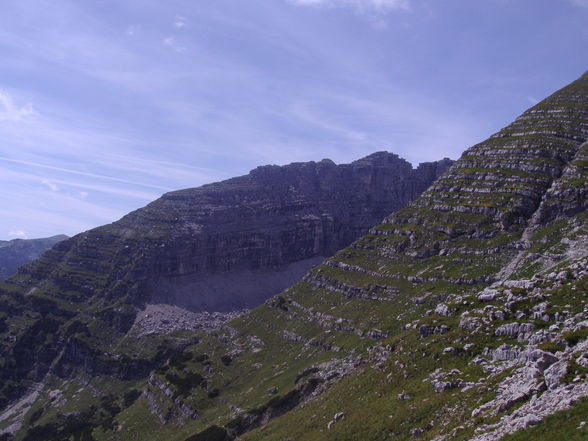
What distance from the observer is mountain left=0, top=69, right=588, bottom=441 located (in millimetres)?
41719

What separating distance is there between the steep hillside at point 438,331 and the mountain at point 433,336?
28 centimetres

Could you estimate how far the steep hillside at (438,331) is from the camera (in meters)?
42.3

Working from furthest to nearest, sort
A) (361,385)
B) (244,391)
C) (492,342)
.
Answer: (244,391) → (361,385) → (492,342)

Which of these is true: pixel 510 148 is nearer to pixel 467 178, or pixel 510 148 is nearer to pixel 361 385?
pixel 467 178

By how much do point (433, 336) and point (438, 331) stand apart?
1.06 metres

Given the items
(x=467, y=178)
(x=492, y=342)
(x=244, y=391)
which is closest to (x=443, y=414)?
(x=492, y=342)

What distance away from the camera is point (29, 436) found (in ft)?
608

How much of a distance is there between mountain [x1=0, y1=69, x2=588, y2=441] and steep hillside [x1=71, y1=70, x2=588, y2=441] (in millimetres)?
279

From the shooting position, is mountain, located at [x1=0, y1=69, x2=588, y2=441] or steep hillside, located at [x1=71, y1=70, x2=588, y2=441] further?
steep hillside, located at [x1=71, y1=70, x2=588, y2=441]

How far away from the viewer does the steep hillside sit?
42.3m

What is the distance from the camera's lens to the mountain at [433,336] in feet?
137

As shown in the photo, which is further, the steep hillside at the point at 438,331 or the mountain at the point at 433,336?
the steep hillside at the point at 438,331

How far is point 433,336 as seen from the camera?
2507 inches

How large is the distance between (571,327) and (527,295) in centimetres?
1287
